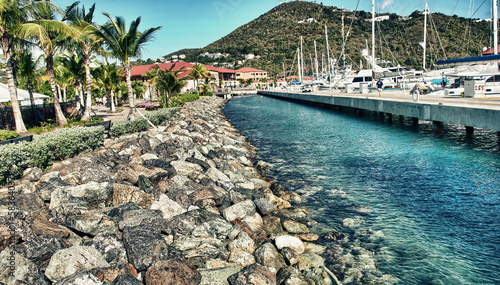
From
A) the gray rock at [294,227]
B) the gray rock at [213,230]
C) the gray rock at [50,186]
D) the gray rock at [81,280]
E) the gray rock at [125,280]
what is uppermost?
the gray rock at [50,186]

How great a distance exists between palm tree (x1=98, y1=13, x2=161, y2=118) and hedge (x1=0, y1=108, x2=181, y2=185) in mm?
7087

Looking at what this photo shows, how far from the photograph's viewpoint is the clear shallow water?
690 centimetres

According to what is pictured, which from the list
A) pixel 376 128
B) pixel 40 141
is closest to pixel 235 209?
pixel 40 141

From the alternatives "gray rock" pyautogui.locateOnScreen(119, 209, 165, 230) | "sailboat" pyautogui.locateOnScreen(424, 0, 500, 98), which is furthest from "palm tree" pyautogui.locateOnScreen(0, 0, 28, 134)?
"sailboat" pyautogui.locateOnScreen(424, 0, 500, 98)

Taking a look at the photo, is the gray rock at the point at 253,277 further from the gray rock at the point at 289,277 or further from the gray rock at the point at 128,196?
the gray rock at the point at 128,196

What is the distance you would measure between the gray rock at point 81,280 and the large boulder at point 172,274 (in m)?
0.85

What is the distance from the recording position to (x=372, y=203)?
32.9 feet

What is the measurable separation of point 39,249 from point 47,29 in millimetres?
18673

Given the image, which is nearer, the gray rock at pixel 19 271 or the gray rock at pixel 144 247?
the gray rock at pixel 19 271

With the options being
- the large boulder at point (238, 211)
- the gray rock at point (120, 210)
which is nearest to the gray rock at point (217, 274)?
the gray rock at point (120, 210)

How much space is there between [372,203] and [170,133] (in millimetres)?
11480

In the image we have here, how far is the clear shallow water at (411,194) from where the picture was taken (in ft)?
22.6

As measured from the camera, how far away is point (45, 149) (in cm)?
1055

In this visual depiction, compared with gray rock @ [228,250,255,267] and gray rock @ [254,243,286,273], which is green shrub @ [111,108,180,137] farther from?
gray rock @ [254,243,286,273]
